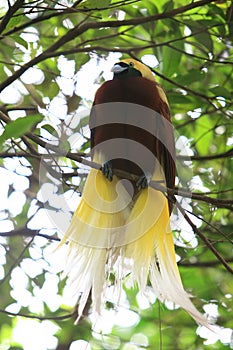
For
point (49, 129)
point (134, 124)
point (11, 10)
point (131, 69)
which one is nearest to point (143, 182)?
point (134, 124)

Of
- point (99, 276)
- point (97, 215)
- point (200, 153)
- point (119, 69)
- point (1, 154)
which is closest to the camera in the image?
point (1, 154)

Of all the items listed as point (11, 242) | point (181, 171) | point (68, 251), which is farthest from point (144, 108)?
point (11, 242)

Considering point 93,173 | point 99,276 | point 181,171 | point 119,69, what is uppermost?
point 119,69

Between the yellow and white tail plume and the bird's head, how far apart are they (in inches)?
16.7

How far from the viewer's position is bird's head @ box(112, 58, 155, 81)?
9.04 feet

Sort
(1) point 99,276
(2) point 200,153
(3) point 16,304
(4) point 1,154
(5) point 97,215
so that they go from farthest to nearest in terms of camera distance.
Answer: (2) point 200,153 → (3) point 16,304 → (5) point 97,215 → (1) point 99,276 → (4) point 1,154

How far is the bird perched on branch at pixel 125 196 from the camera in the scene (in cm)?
242

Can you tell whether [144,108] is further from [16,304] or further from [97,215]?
[16,304]

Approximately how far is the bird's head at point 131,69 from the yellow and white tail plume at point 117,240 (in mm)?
425

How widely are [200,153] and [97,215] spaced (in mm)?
1096

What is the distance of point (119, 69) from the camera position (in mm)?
2748

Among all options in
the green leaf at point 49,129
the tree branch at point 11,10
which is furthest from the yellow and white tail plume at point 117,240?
the tree branch at point 11,10

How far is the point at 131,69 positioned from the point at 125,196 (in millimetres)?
523

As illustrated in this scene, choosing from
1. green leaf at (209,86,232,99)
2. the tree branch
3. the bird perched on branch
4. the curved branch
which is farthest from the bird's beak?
the tree branch
